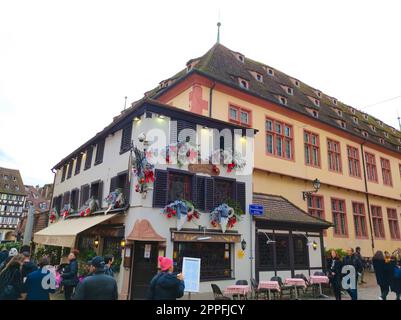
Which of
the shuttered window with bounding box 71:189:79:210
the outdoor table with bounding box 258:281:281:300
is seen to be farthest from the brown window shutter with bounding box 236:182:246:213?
the shuttered window with bounding box 71:189:79:210

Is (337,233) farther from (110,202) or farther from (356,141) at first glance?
(110,202)

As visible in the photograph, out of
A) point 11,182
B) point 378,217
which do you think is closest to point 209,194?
point 378,217

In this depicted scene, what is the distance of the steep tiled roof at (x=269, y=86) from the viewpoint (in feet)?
60.6

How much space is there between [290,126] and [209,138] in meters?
8.76

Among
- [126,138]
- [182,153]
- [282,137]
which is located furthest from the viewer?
[282,137]

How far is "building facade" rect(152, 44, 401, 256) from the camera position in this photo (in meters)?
17.7

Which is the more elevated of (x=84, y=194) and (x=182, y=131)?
(x=182, y=131)

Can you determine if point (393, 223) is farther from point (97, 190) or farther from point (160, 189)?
point (97, 190)

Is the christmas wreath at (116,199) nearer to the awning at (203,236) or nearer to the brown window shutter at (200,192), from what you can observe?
the awning at (203,236)

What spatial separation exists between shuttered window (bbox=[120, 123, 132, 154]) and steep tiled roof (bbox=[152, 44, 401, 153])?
4.78 meters

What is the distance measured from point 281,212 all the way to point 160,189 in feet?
22.8

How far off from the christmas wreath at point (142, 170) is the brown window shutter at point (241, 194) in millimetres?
4301

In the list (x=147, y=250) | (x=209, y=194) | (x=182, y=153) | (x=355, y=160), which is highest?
(x=355, y=160)

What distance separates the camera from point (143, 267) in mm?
11453
